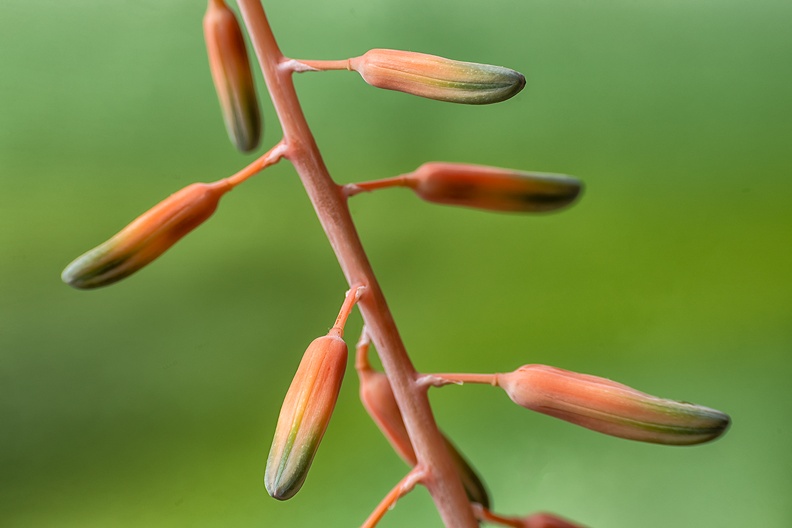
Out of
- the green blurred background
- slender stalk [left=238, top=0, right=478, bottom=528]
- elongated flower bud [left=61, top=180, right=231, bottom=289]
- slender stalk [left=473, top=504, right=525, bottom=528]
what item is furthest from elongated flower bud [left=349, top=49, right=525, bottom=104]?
the green blurred background

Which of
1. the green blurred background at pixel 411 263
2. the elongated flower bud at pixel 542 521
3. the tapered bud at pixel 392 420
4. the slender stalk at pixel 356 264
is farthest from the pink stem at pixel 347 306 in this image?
the green blurred background at pixel 411 263

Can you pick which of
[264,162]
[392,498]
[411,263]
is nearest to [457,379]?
[392,498]

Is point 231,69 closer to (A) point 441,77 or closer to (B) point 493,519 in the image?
(A) point 441,77

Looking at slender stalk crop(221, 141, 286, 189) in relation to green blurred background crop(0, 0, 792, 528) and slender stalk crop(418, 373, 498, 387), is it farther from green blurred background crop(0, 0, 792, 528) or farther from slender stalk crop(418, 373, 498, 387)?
green blurred background crop(0, 0, 792, 528)

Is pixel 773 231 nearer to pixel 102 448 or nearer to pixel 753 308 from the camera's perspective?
pixel 753 308

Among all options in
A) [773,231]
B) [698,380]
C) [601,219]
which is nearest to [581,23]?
[601,219]

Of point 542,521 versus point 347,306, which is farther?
point 542,521
